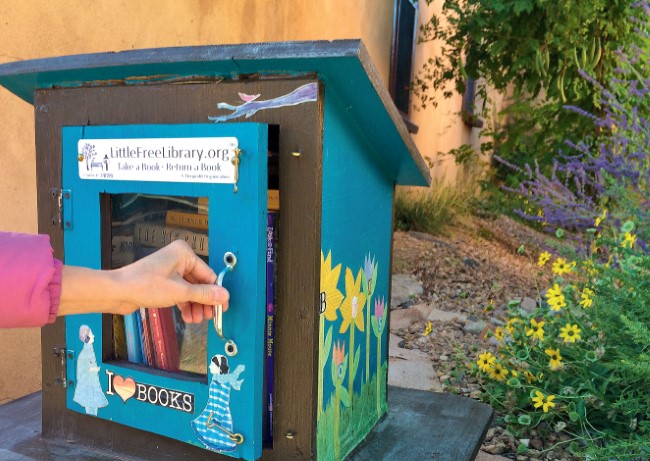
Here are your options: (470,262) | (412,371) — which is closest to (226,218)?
(412,371)

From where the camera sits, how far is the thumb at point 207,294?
108cm

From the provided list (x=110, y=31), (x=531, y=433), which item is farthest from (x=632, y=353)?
(x=110, y=31)

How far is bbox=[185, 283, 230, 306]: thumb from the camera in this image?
1075 millimetres

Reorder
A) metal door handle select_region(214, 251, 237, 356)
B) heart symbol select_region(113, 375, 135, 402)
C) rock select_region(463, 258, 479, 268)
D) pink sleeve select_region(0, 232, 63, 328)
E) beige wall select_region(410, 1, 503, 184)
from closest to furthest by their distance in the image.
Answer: pink sleeve select_region(0, 232, 63, 328) < metal door handle select_region(214, 251, 237, 356) < heart symbol select_region(113, 375, 135, 402) < rock select_region(463, 258, 479, 268) < beige wall select_region(410, 1, 503, 184)

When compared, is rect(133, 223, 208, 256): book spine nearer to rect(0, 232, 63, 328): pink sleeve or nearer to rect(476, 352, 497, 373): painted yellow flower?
rect(0, 232, 63, 328): pink sleeve

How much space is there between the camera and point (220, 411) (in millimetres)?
1254

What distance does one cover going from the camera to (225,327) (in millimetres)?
1234

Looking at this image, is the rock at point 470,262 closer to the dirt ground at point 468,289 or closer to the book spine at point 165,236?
the dirt ground at point 468,289

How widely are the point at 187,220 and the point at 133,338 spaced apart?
33 cm

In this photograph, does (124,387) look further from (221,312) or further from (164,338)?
(221,312)

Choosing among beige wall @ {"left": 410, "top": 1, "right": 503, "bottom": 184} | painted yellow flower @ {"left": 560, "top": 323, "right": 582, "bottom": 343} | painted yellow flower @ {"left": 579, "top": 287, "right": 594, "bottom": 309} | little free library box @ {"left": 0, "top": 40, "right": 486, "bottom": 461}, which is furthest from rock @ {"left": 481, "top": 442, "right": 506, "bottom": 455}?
beige wall @ {"left": 410, "top": 1, "right": 503, "bottom": 184}

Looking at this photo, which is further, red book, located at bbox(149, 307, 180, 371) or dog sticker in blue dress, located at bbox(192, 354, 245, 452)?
red book, located at bbox(149, 307, 180, 371)

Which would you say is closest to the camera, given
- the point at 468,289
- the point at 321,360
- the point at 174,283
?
the point at 174,283

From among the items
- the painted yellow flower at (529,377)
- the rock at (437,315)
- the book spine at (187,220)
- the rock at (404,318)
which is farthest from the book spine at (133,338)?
the rock at (437,315)
